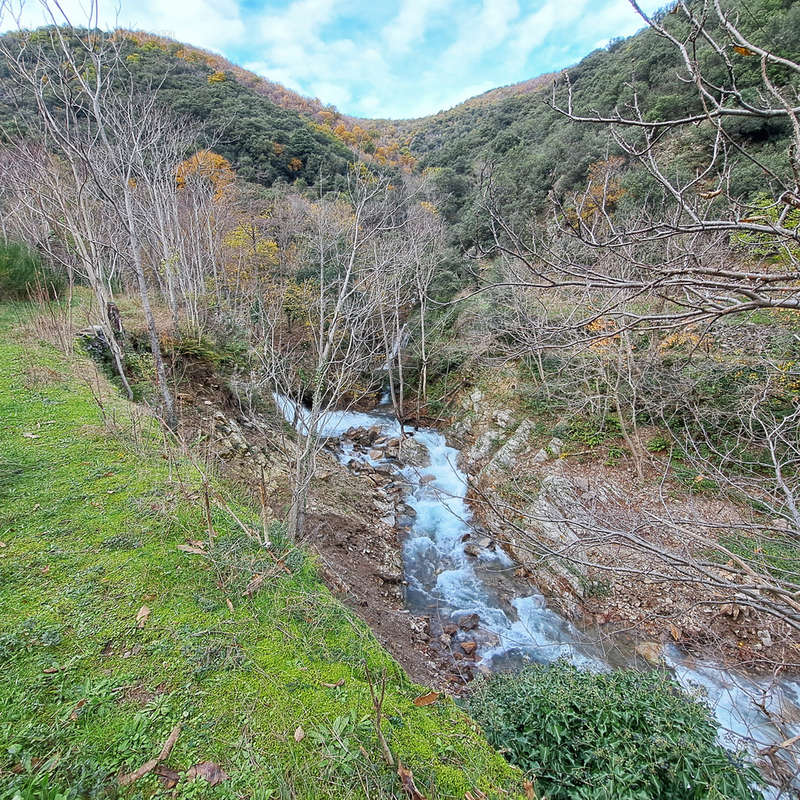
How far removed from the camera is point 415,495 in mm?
9109

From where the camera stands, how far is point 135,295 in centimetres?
1250

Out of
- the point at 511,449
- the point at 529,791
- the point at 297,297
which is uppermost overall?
the point at 297,297

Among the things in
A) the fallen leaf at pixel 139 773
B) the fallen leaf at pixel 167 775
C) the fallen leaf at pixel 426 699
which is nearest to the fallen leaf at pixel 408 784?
the fallen leaf at pixel 426 699

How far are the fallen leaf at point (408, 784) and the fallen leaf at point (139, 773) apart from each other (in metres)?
1.07

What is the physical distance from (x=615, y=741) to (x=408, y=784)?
175 centimetres

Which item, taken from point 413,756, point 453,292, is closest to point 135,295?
point 453,292

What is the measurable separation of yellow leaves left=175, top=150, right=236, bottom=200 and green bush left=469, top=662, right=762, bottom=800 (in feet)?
44.4

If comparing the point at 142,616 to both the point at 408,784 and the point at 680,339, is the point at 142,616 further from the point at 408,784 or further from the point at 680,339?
the point at 680,339

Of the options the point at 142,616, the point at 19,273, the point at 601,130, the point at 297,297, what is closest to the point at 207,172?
the point at 297,297

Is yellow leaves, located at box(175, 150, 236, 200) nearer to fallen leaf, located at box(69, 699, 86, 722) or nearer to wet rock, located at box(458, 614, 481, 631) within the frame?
fallen leaf, located at box(69, 699, 86, 722)

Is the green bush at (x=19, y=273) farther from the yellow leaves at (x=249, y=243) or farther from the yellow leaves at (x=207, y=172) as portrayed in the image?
the yellow leaves at (x=249, y=243)

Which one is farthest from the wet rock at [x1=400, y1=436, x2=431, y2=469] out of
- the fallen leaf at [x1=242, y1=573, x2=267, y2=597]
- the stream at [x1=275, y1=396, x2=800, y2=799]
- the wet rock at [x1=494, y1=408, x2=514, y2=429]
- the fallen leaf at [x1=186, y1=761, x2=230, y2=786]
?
the fallen leaf at [x1=186, y1=761, x2=230, y2=786]

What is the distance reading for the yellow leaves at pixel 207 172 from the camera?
1175 cm

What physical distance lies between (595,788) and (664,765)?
490mm
